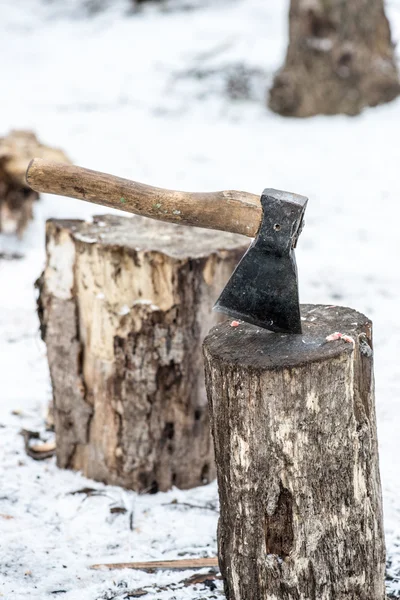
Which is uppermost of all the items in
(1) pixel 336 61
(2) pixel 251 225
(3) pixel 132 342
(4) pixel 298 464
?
(1) pixel 336 61

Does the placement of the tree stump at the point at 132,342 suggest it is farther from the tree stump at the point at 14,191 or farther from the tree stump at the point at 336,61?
the tree stump at the point at 336,61

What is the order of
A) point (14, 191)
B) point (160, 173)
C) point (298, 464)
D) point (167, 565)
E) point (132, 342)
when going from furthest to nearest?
point (160, 173) < point (14, 191) < point (132, 342) < point (167, 565) < point (298, 464)

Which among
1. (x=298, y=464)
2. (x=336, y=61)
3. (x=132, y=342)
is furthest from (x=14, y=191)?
(x=298, y=464)

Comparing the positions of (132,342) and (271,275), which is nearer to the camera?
(271,275)

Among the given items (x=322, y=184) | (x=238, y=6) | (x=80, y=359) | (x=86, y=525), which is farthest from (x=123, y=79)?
(x=86, y=525)

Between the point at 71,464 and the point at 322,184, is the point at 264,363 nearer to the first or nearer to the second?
the point at 71,464

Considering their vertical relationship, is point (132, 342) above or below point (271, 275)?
below

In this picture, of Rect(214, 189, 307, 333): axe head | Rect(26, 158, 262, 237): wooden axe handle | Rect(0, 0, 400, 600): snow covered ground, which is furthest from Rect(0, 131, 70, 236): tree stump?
Rect(214, 189, 307, 333): axe head

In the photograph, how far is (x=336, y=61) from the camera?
24.6 ft

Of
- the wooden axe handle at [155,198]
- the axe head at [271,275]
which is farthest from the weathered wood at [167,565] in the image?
the wooden axe handle at [155,198]

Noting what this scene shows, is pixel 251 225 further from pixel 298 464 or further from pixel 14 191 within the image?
pixel 14 191

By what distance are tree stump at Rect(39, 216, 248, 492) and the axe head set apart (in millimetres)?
744

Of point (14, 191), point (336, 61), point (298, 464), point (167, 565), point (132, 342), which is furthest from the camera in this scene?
point (336, 61)

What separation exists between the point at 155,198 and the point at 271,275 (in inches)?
16.7
